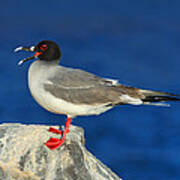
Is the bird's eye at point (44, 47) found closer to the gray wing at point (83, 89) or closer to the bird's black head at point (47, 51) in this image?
the bird's black head at point (47, 51)

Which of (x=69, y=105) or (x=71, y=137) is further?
(x=71, y=137)

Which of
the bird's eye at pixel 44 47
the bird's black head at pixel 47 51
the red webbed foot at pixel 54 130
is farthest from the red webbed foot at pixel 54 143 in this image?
the bird's eye at pixel 44 47

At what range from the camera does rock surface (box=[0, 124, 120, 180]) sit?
746 cm

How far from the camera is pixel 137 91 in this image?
7379 millimetres

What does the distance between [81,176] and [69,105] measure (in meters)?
1.24

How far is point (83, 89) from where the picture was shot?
23.6 ft

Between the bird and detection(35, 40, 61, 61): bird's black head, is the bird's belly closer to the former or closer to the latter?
the bird

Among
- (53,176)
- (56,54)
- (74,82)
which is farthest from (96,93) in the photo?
(53,176)

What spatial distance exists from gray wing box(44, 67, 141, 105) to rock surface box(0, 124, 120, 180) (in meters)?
0.98

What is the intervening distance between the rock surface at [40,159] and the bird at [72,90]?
0.24 meters

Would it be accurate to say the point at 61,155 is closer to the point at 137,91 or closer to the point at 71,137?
the point at 71,137

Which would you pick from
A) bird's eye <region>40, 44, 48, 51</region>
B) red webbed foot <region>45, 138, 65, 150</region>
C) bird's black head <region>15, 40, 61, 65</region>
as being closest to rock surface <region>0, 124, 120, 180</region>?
red webbed foot <region>45, 138, 65, 150</region>

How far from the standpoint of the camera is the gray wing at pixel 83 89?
23.5 ft

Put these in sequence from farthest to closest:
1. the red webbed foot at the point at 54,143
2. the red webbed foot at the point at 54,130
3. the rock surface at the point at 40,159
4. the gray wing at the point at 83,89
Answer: the red webbed foot at the point at 54,130 → the red webbed foot at the point at 54,143 → the rock surface at the point at 40,159 → the gray wing at the point at 83,89
